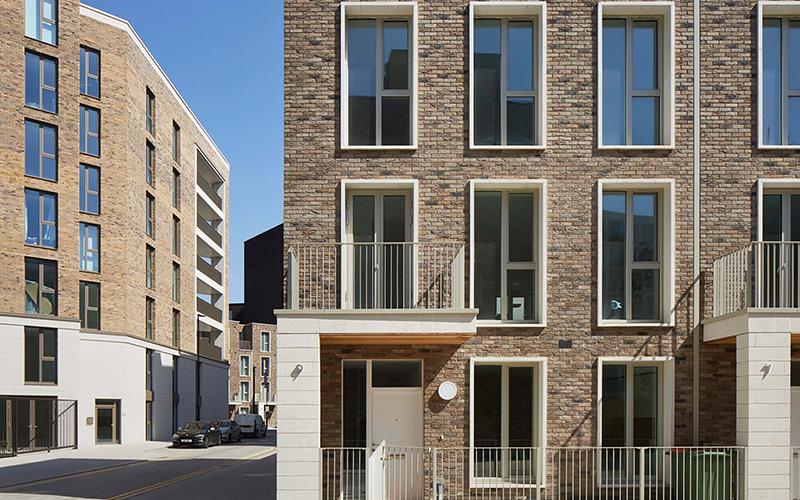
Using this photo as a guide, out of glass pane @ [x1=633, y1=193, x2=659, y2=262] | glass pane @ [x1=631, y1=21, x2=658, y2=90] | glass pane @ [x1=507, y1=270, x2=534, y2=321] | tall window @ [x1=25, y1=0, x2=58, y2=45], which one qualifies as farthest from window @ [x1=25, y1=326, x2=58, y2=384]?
glass pane @ [x1=631, y1=21, x2=658, y2=90]

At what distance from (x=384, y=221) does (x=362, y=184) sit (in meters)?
0.82

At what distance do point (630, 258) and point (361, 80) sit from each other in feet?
19.6

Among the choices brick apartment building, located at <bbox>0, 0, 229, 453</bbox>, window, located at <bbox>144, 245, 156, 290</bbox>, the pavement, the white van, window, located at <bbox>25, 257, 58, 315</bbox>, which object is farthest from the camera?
the white van

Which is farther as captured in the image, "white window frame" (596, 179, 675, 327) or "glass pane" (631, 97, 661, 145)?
"glass pane" (631, 97, 661, 145)

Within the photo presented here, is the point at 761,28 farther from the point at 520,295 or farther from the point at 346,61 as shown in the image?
the point at 346,61

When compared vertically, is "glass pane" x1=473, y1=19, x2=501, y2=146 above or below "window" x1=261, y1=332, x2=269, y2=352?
above

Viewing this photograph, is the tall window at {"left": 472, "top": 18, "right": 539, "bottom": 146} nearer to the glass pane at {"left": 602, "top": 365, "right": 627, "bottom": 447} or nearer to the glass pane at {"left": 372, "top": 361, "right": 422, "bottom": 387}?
the glass pane at {"left": 372, "top": 361, "right": 422, "bottom": 387}

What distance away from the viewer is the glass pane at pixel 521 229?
50.0 feet

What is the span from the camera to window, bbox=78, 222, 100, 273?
37.0 metres

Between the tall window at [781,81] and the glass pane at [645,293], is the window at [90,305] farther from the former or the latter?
the tall window at [781,81]

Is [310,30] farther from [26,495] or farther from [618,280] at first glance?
[26,495]

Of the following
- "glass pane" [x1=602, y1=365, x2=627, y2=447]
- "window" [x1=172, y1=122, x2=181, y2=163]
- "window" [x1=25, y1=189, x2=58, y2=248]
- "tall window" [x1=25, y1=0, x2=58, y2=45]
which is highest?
"tall window" [x1=25, y1=0, x2=58, y2=45]

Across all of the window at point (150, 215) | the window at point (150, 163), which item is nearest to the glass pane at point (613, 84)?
the window at point (150, 163)

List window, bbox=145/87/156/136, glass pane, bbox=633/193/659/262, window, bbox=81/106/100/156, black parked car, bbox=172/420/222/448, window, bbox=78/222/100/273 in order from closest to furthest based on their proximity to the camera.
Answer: glass pane, bbox=633/193/659/262
black parked car, bbox=172/420/222/448
window, bbox=78/222/100/273
window, bbox=81/106/100/156
window, bbox=145/87/156/136
